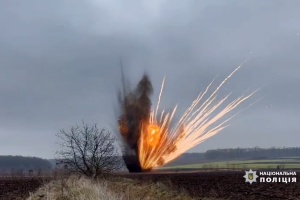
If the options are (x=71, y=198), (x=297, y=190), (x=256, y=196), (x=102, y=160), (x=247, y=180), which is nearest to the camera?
(x=71, y=198)

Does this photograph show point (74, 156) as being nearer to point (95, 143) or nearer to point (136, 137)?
point (95, 143)

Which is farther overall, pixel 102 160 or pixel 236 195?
pixel 102 160

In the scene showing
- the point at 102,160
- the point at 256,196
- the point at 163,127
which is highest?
the point at 163,127

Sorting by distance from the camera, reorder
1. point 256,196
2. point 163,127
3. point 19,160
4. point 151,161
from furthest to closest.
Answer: point 19,160 < point 151,161 < point 163,127 < point 256,196

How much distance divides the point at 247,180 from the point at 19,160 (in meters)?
151

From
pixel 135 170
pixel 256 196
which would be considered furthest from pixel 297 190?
pixel 135 170

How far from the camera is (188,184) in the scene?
4831cm

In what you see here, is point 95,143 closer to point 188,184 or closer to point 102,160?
point 102,160

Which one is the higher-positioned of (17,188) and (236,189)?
(236,189)

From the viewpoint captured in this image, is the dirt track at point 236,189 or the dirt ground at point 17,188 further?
the dirt ground at point 17,188

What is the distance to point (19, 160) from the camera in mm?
186500

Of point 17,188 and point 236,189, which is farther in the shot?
point 17,188

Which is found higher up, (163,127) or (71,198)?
(163,127)

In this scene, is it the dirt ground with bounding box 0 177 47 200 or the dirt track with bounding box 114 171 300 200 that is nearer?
the dirt track with bounding box 114 171 300 200
